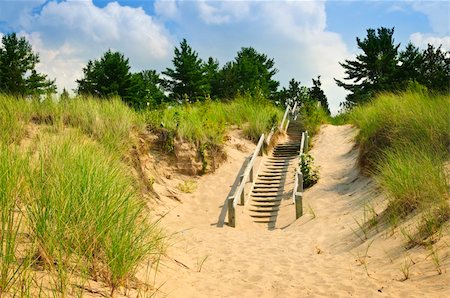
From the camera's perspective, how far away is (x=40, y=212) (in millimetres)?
3580

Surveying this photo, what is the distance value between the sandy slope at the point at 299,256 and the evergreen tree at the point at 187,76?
2625cm

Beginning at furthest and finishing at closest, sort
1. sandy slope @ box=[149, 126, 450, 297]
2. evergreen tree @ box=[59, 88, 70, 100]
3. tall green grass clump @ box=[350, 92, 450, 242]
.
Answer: evergreen tree @ box=[59, 88, 70, 100], tall green grass clump @ box=[350, 92, 450, 242], sandy slope @ box=[149, 126, 450, 297]

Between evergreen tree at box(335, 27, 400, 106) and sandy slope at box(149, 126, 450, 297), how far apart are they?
1024 inches

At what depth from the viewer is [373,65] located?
36.1 metres

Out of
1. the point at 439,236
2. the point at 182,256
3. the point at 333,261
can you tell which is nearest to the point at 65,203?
the point at 182,256

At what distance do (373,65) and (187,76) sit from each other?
17.2 m

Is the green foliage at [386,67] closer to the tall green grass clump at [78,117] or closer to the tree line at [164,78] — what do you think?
the tree line at [164,78]

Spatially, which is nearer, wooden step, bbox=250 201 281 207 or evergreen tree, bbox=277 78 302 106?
wooden step, bbox=250 201 281 207

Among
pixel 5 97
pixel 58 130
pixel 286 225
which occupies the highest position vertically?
pixel 5 97

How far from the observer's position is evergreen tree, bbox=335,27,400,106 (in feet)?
113

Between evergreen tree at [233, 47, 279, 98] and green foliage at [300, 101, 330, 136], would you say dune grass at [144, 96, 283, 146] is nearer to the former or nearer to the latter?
green foliage at [300, 101, 330, 136]

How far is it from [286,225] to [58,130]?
5.79m

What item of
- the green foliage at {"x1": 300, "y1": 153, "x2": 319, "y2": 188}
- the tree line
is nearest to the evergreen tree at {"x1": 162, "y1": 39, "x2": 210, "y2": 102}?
the tree line

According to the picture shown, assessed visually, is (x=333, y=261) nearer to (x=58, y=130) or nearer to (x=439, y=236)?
(x=439, y=236)
